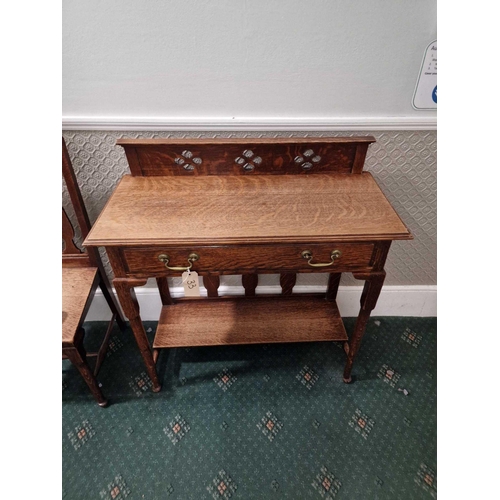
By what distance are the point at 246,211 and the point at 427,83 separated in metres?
0.90

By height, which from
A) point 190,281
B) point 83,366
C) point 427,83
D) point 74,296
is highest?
point 427,83

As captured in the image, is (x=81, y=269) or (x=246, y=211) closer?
(x=246, y=211)

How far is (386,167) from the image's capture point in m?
1.42

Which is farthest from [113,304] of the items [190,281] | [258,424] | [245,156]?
[245,156]

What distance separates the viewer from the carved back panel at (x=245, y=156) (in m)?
1.22

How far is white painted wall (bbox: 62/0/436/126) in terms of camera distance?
1.09 metres

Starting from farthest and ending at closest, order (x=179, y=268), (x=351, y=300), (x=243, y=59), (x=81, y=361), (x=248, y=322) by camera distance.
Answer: (x=351, y=300) → (x=248, y=322) → (x=81, y=361) → (x=243, y=59) → (x=179, y=268)

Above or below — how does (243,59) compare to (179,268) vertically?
above

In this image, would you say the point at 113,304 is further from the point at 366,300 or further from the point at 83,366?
the point at 366,300

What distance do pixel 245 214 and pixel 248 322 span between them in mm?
770

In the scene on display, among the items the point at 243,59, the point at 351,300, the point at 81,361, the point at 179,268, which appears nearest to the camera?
the point at 179,268

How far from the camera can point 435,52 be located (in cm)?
116

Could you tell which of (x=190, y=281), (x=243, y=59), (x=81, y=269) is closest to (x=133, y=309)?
(x=190, y=281)

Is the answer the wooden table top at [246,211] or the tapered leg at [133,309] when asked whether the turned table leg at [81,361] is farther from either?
the wooden table top at [246,211]
